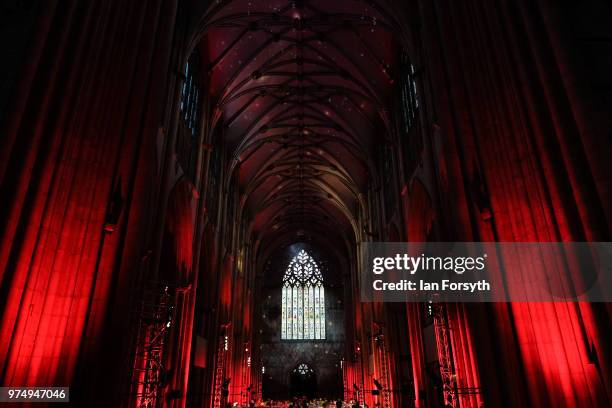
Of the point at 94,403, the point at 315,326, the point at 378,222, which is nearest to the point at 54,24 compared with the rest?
the point at 94,403

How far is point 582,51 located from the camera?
7773 millimetres

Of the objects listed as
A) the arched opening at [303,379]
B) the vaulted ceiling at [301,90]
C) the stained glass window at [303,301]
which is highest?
the vaulted ceiling at [301,90]

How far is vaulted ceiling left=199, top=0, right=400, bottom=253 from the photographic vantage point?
54.1 ft

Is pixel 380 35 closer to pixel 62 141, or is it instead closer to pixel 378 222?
pixel 378 222

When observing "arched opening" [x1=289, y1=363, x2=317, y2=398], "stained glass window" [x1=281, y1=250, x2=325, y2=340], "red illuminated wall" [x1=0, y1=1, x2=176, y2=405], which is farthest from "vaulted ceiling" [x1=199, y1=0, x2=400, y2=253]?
"arched opening" [x1=289, y1=363, x2=317, y2=398]

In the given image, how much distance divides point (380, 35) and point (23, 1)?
41.8ft

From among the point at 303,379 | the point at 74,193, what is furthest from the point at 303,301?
the point at 74,193

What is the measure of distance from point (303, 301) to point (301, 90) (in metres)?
22.5

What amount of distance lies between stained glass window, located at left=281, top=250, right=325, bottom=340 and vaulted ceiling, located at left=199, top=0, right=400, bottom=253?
10246mm

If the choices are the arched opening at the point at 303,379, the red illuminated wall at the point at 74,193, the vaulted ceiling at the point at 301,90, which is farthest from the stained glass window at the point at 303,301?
the red illuminated wall at the point at 74,193

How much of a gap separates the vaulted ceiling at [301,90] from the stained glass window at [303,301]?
33.6 ft

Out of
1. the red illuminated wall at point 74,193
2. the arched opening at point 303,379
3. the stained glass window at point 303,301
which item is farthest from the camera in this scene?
the stained glass window at point 303,301

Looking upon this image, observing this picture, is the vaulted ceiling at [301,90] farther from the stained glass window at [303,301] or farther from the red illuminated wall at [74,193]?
the stained glass window at [303,301]

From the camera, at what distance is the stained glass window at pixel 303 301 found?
37.1m
